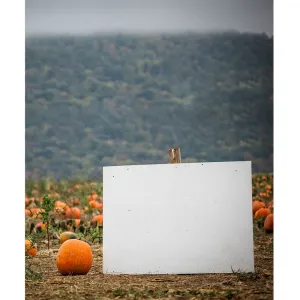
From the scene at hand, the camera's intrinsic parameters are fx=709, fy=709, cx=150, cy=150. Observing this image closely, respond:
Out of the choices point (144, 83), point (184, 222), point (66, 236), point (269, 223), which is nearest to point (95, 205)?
point (66, 236)

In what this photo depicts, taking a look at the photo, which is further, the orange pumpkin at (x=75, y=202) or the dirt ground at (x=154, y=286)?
the orange pumpkin at (x=75, y=202)

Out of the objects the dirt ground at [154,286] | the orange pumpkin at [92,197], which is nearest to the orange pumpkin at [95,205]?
the orange pumpkin at [92,197]

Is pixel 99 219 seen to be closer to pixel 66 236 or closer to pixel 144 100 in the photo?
pixel 66 236

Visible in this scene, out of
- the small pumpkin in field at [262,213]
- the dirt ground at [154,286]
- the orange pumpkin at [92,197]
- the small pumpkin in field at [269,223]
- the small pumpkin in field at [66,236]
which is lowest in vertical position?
the dirt ground at [154,286]

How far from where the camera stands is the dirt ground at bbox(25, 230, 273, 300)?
312cm

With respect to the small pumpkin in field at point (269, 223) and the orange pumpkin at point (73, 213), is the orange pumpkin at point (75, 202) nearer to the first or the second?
the orange pumpkin at point (73, 213)

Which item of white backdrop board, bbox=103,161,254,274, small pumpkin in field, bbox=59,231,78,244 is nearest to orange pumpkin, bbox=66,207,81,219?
small pumpkin in field, bbox=59,231,78,244

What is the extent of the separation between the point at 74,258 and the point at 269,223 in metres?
1.48

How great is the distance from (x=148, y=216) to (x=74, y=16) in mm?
3491

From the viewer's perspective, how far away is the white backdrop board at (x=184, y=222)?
3.62 meters

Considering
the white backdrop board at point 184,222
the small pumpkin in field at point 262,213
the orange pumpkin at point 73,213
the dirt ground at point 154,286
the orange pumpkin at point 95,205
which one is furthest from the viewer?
the orange pumpkin at point 95,205

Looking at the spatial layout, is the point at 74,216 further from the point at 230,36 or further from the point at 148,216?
the point at 230,36

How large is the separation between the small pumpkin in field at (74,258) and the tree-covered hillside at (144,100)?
2.51 m
